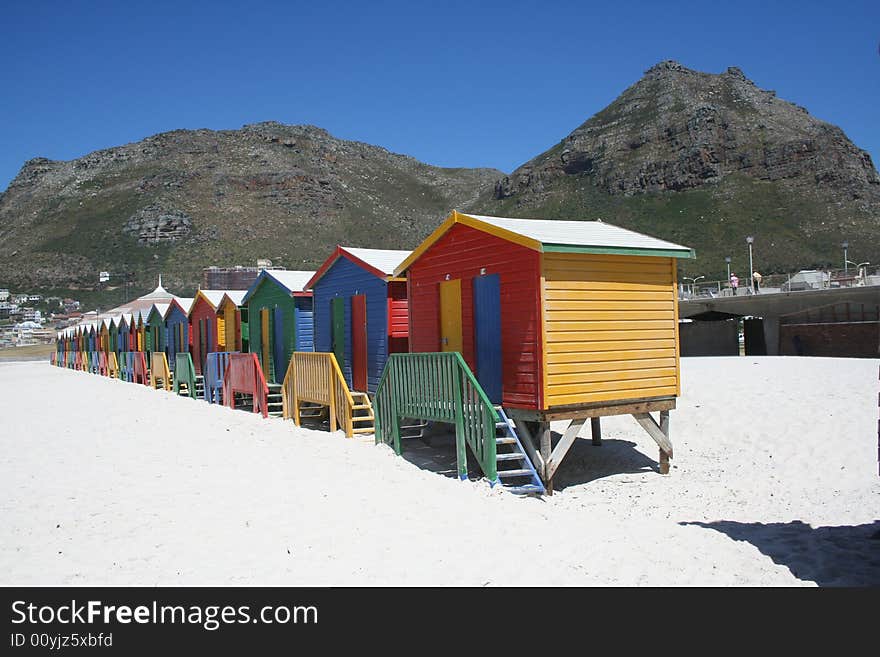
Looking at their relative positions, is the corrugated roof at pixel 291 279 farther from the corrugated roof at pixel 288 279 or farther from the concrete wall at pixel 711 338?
the concrete wall at pixel 711 338

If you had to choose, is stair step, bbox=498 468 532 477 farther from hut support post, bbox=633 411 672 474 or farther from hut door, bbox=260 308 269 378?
hut door, bbox=260 308 269 378

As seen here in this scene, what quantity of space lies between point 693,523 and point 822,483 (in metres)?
2.98

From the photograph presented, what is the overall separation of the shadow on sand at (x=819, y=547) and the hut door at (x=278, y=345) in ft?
39.2

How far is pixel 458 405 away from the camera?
9.80 meters

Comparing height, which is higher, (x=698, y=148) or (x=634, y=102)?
(x=634, y=102)

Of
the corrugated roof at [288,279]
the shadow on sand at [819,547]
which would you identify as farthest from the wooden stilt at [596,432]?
the corrugated roof at [288,279]

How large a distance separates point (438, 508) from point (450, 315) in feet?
13.6

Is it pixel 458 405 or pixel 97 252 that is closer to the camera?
pixel 458 405

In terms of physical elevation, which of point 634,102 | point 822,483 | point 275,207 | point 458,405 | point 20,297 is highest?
point 634,102

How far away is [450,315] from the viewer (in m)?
11.3

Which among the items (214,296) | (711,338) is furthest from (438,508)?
(711,338)
